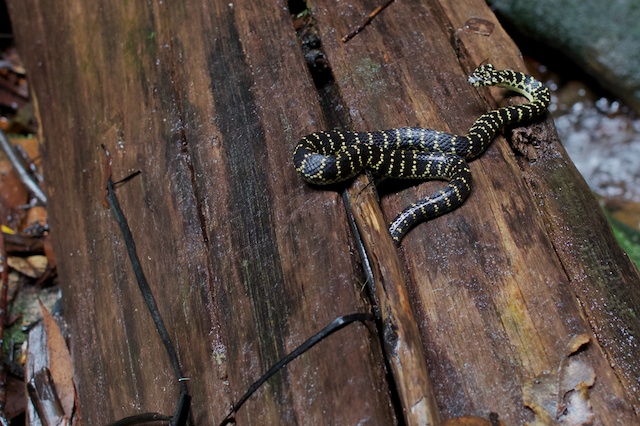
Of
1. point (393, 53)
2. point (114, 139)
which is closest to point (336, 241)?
point (393, 53)

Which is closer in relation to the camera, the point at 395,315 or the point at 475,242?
the point at 395,315

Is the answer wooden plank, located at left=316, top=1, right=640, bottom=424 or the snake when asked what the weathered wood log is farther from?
the snake

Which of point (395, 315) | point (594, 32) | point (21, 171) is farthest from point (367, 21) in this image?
point (594, 32)

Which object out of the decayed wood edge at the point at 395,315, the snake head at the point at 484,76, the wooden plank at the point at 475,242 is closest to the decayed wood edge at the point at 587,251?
the wooden plank at the point at 475,242

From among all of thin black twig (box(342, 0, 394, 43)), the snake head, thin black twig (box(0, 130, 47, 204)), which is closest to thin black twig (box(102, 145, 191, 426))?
thin black twig (box(0, 130, 47, 204))

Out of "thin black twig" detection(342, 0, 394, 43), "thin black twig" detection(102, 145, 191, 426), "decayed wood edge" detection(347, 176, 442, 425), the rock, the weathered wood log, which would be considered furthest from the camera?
the rock

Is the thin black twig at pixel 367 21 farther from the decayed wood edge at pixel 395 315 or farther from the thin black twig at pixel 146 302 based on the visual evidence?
the thin black twig at pixel 146 302

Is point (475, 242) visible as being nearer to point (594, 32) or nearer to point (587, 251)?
point (587, 251)
